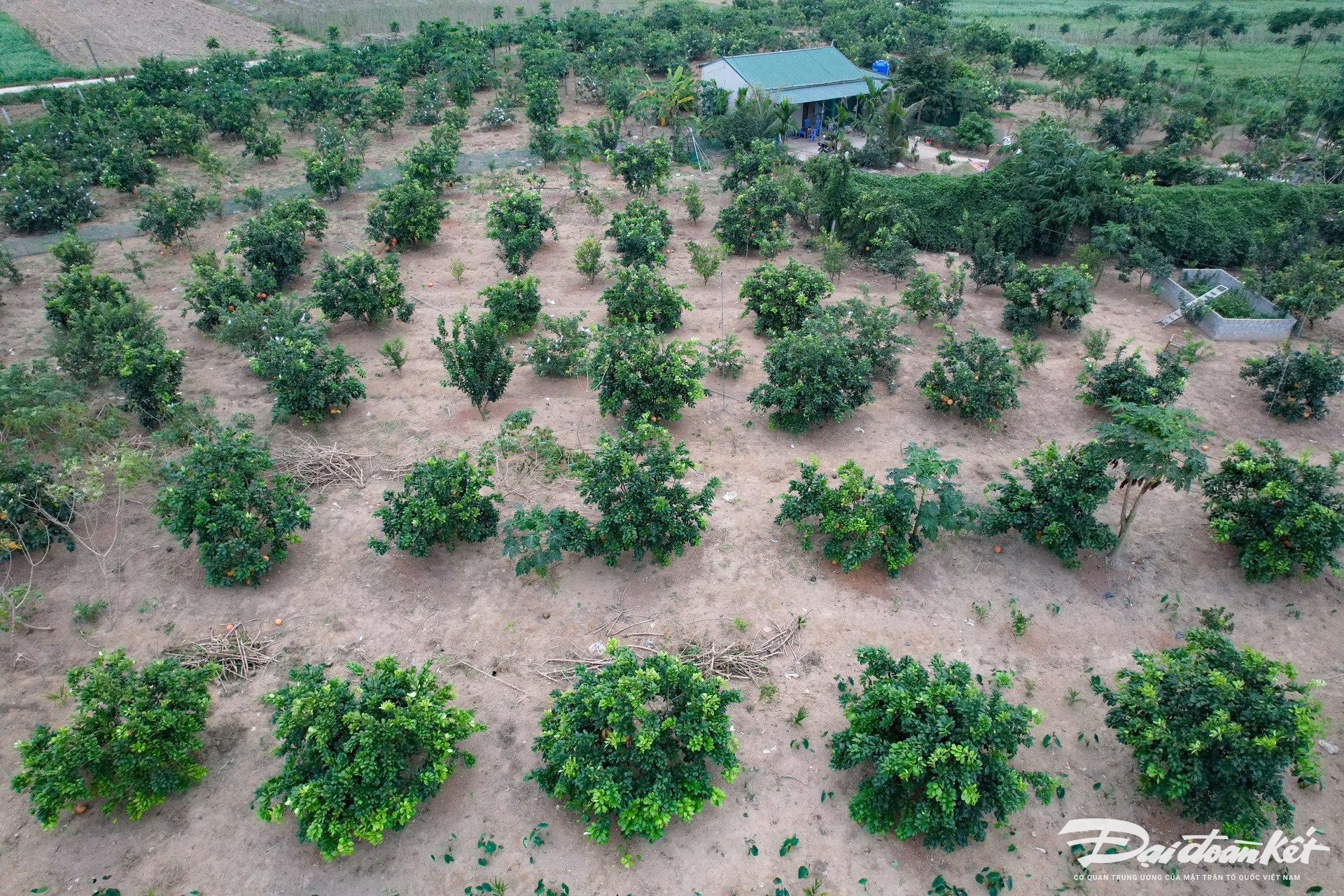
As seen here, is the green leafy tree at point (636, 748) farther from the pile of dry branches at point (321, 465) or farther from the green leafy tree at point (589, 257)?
the green leafy tree at point (589, 257)

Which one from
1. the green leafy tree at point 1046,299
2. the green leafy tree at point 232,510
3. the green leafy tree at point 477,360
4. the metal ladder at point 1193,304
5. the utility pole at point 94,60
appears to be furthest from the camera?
the utility pole at point 94,60

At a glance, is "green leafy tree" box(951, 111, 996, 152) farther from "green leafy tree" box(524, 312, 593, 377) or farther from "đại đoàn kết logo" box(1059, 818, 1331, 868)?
"đại đoàn kết logo" box(1059, 818, 1331, 868)

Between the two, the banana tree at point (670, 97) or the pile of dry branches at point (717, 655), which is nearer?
the pile of dry branches at point (717, 655)

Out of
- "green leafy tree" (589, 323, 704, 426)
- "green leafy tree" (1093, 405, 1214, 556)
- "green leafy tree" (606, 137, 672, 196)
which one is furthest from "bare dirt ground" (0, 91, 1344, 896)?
"green leafy tree" (606, 137, 672, 196)

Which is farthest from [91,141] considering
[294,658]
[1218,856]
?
[1218,856]

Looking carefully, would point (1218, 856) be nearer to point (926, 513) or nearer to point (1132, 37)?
point (926, 513)

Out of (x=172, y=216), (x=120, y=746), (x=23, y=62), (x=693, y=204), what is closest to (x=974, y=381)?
(x=693, y=204)

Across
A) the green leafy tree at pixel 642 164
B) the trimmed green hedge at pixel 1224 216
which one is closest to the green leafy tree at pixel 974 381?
the trimmed green hedge at pixel 1224 216
